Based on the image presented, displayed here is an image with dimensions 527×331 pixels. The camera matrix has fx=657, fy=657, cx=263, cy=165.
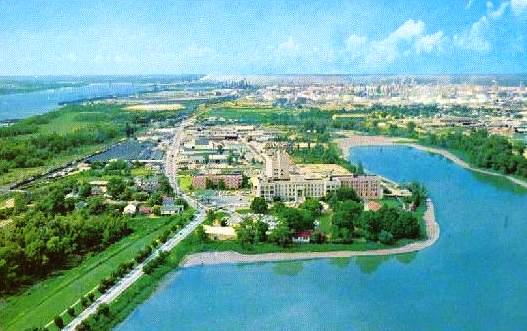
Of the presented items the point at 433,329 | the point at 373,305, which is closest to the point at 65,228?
the point at 373,305

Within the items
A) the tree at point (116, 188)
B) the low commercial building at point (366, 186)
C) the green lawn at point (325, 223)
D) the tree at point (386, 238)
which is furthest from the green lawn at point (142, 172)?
the tree at point (386, 238)

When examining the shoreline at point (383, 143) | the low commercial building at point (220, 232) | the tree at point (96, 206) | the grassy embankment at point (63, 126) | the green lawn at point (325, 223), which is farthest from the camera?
the shoreline at point (383, 143)

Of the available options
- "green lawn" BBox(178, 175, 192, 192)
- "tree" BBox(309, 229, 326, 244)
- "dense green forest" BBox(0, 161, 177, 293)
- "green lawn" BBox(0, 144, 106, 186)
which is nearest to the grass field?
"green lawn" BBox(0, 144, 106, 186)

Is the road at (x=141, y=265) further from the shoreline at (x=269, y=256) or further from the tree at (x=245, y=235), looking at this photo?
the tree at (x=245, y=235)

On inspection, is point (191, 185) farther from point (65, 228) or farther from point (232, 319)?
point (232, 319)

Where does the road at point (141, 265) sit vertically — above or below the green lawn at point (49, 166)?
above

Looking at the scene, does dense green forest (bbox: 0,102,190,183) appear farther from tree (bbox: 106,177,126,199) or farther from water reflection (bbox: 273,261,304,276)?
water reflection (bbox: 273,261,304,276)
